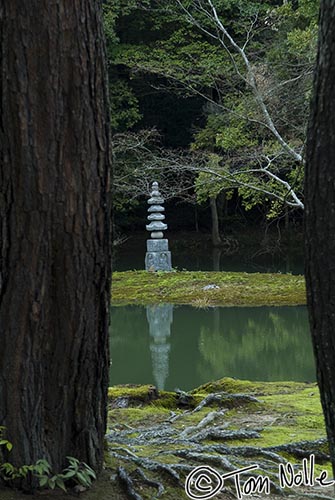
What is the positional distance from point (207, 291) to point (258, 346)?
3.44 meters

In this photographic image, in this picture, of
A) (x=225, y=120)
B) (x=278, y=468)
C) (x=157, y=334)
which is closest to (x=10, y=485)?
(x=278, y=468)

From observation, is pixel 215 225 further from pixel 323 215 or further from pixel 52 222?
pixel 323 215

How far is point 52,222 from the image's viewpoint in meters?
2.12

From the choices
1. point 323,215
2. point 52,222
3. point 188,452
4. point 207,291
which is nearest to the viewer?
point 323,215

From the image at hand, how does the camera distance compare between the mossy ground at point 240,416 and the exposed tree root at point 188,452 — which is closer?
the exposed tree root at point 188,452

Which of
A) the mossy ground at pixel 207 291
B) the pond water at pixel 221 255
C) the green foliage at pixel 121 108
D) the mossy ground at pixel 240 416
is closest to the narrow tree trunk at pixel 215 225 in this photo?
the pond water at pixel 221 255

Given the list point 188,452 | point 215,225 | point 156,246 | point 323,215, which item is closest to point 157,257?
point 156,246

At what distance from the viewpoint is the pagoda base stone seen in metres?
13.0

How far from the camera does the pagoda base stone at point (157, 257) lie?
13.0 m

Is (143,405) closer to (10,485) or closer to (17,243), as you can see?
(10,485)

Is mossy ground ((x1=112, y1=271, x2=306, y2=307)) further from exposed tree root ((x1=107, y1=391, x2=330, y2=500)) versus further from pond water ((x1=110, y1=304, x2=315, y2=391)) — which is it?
exposed tree root ((x1=107, y1=391, x2=330, y2=500))

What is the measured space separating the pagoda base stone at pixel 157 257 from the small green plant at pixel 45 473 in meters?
10.7

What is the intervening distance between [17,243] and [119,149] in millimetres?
11975

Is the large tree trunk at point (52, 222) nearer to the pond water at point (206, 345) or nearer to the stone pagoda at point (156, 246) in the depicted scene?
the pond water at point (206, 345)
